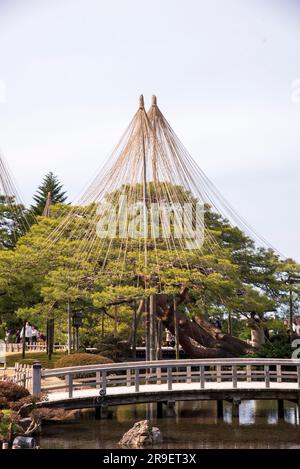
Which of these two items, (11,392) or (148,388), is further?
(148,388)

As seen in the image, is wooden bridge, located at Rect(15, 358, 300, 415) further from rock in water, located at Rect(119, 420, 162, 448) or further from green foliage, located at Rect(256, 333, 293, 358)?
green foliage, located at Rect(256, 333, 293, 358)

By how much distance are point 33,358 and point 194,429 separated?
1870cm

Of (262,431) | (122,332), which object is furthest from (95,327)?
(262,431)

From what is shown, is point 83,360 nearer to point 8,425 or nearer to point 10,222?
point 8,425

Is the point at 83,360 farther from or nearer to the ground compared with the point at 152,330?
nearer to the ground

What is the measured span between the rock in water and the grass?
16.4m

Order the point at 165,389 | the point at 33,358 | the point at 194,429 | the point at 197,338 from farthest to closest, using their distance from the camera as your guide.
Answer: the point at 33,358, the point at 197,338, the point at 165,389, the point at 194,429

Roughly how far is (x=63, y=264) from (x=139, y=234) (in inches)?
192

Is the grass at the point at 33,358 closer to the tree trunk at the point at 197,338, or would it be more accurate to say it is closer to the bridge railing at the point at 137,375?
the tree trunk at the point at 197,338

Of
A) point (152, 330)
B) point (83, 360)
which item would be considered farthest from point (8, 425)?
point (152, 330)

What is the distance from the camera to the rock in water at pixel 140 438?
20797 mm

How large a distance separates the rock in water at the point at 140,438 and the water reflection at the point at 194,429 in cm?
34

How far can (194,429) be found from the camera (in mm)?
24203
